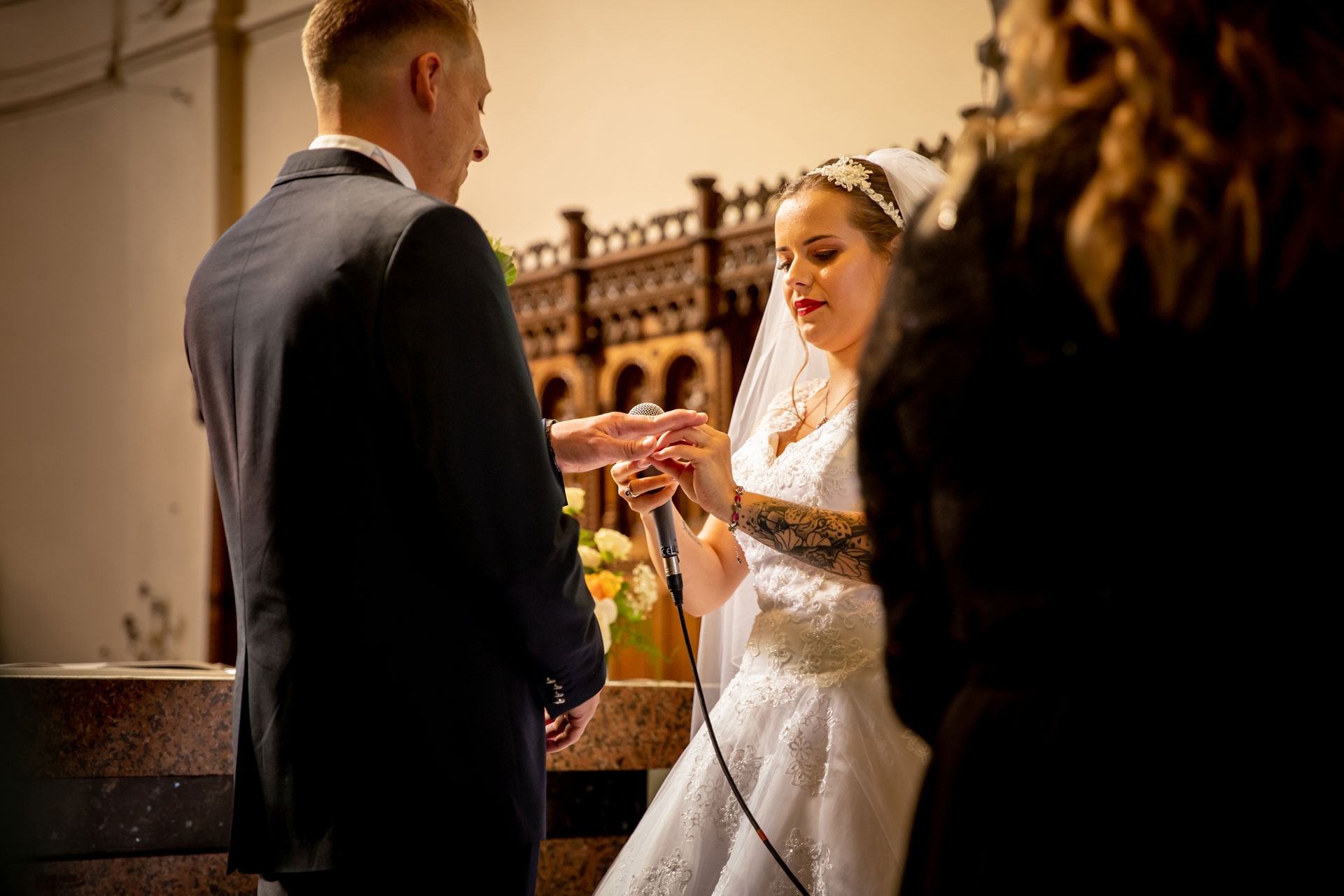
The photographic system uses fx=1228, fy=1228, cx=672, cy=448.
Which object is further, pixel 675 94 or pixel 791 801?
pixel 675 94

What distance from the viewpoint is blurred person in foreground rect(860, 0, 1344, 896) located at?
95 centimetres

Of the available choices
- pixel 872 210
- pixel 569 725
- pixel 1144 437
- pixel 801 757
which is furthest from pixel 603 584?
pixel 1144 437

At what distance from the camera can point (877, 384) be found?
3.71ft

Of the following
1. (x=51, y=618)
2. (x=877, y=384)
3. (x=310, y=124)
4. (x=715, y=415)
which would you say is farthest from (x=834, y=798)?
(x=51, y=618)

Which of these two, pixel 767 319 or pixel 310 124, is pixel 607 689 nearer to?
pixel 767 319

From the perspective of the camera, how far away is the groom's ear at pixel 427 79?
1746 millimetres

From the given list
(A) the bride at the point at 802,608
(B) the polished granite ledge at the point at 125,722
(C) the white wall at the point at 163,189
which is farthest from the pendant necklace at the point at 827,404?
(C) the white wall at the point at 163,189

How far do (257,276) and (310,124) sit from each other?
295 inches

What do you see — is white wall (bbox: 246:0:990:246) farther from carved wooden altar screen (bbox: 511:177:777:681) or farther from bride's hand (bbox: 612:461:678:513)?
bride's hand (bbox: 612:461:678:513)

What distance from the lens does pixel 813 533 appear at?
2.28m

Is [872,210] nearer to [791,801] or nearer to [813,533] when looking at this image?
[813,533]

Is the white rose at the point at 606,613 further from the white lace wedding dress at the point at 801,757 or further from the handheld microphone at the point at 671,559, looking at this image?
the handheld microphone at the point at 671,559

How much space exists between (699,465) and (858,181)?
0.79 m

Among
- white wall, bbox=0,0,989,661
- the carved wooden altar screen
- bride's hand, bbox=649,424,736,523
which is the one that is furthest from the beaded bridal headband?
white wall, bbox=0,0,989,661
